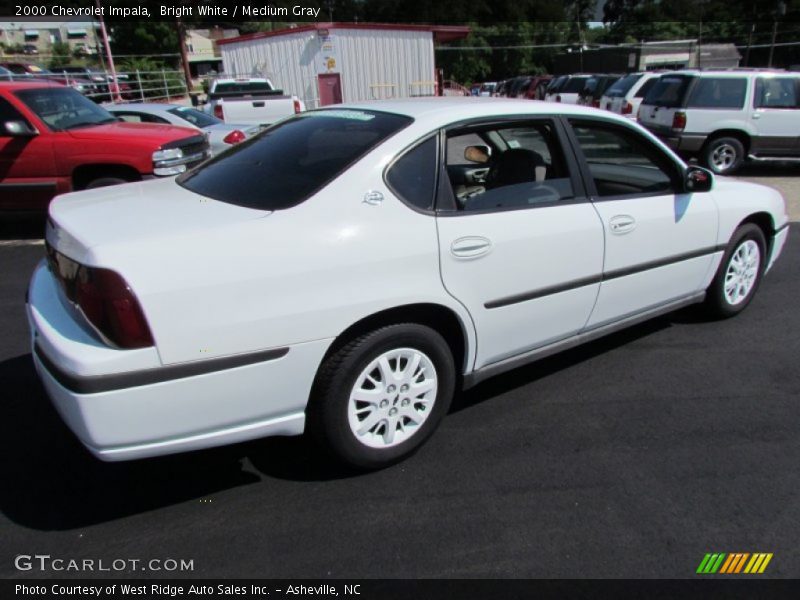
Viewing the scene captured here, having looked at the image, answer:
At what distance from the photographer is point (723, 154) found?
10547 millimetres

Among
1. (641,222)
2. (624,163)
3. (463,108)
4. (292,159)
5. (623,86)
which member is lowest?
(641,222)

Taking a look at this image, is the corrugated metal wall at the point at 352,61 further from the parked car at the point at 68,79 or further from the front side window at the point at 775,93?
the front side window at the point at 775,93

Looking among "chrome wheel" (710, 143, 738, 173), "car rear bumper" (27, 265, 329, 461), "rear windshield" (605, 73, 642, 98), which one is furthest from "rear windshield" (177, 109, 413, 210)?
"rear windshield" (605, 73, 642, 98)

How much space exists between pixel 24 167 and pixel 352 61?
1997 centimetres

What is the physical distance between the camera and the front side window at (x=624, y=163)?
356cm

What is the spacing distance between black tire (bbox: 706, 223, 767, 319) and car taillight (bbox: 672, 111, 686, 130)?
6.63 metres

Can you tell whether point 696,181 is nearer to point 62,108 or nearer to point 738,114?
point 62,108

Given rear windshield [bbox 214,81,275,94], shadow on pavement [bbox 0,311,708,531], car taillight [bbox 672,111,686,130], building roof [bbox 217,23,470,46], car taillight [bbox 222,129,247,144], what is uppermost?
→ building roof [bbox 217,23,470,46]

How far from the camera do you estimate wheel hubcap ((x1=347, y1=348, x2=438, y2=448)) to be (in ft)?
8.78

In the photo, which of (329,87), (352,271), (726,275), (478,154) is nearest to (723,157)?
(726,275)

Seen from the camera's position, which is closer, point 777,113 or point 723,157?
point 777,113

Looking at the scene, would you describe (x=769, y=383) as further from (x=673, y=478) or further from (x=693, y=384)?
(x=673, y=478)

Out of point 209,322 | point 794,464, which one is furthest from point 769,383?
point 209,322

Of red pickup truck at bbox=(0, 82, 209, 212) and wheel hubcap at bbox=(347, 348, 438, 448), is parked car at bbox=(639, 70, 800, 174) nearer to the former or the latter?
red pickup truck at bbox=(0, 82, 209, 212)
